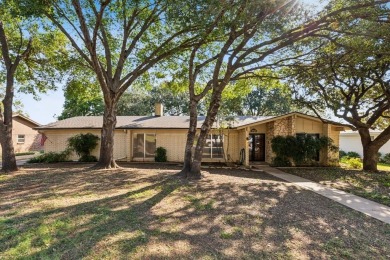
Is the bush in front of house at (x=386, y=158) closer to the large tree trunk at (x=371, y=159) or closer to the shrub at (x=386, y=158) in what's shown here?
the shrub at (x=386, y=158)

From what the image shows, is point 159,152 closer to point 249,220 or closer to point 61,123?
point 61,123

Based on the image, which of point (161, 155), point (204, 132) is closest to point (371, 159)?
point (204, 132)

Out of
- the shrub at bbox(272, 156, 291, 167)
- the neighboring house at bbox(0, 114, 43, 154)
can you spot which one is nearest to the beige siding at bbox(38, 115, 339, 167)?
the shrub at bbox(272, 156, 291, 167)

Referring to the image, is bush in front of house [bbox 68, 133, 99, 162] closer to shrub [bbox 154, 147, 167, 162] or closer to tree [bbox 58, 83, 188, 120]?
shrub [bbox 154, 147, 167, 162]

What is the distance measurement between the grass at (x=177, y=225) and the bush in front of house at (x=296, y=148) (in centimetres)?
748

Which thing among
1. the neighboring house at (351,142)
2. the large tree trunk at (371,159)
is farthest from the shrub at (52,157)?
the neighboring house at (351,142)

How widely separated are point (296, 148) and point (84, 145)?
13751mm

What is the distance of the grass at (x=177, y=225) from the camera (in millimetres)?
3936

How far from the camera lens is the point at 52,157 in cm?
1638

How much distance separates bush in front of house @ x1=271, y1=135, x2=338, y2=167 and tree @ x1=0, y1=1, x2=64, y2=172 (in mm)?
13782

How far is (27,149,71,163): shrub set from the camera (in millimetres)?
16234

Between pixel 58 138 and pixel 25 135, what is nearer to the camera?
pixel 58 138

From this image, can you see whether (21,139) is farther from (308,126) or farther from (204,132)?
(308,126)

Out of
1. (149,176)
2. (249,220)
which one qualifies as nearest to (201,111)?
(149,176)
